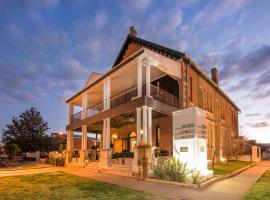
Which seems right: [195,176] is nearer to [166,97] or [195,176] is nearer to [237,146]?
[166,97]

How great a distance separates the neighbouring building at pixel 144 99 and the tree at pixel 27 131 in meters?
28.4

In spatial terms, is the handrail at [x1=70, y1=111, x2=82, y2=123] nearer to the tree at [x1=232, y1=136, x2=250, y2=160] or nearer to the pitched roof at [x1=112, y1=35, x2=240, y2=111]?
the pitched roof at [x1=112, y1=35, x2=240, y2=111]

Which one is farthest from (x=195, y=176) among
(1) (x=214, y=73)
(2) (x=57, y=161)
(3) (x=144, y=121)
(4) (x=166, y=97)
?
(1) (x=214, y=73)

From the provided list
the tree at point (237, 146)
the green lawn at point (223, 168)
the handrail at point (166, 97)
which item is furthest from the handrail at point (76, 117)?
the tree at point (237, 146)

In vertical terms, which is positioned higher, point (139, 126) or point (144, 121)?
point (144, 121)

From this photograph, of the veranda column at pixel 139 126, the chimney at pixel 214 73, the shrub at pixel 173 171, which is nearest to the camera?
the shrub at pixel 173 171

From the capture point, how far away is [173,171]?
11.6 m

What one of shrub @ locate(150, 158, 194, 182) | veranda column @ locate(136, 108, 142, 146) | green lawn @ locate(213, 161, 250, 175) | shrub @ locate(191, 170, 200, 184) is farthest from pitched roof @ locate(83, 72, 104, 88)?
shrub @ locate(191, 170, 200, 184)

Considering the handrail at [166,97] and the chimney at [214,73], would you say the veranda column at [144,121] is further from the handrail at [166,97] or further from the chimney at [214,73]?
the chimney at [214,73]

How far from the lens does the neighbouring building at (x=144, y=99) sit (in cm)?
1521

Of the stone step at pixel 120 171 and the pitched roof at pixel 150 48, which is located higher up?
the pitched roof at pixel 150 48

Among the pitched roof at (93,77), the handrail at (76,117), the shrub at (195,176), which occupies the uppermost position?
the pitched roof at (93,77)

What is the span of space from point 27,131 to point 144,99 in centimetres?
4437

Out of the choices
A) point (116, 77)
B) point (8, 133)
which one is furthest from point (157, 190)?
point (8, 133)
